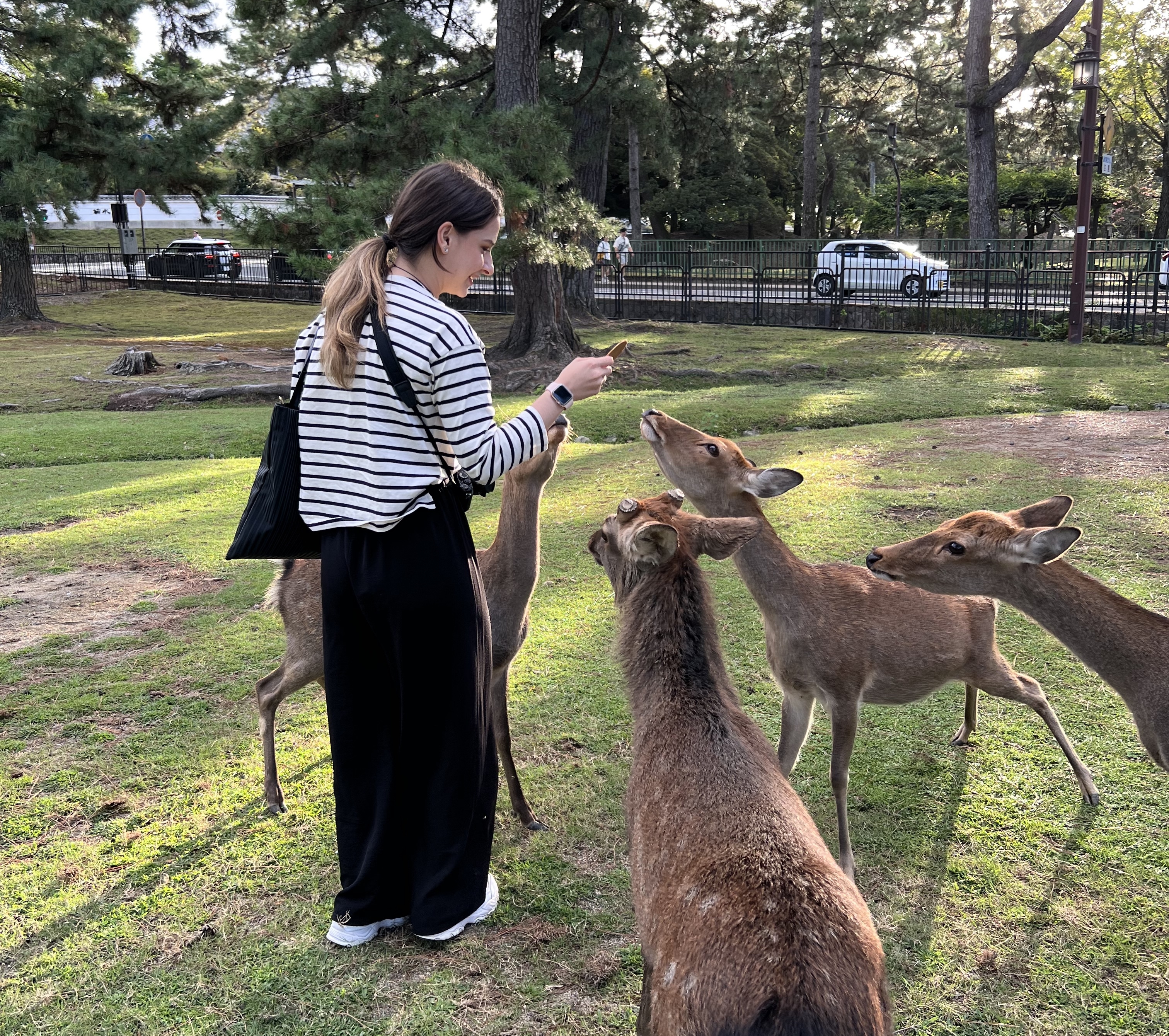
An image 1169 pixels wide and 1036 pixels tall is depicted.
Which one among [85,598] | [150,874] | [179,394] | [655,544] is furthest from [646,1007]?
[179,394]

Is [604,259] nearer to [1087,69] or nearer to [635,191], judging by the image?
[1087,69]

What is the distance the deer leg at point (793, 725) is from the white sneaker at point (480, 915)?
122 centimetres

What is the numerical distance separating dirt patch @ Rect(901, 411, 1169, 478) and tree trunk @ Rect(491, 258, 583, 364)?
7064mm

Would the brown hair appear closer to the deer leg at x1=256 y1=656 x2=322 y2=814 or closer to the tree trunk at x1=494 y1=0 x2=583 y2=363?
the deer leg at x1=256 y1=656 x2=322 y2=814

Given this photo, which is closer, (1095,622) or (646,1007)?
(646,1007)

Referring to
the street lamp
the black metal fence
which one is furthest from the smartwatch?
the street lamp

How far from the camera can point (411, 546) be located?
2838mm

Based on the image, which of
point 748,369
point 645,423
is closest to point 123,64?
point 748,369

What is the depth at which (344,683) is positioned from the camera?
300 centimetres

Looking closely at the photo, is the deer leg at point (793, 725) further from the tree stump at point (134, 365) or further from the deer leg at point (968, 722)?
the tree stump at point (134, 365)

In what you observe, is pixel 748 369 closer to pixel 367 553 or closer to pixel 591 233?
pixel 591 233

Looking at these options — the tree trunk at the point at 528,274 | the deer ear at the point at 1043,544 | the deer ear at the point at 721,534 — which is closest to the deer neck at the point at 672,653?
the deer ear at the point at 721,534

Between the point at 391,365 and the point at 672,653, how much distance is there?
1081mm

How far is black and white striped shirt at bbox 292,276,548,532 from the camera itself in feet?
8.74
